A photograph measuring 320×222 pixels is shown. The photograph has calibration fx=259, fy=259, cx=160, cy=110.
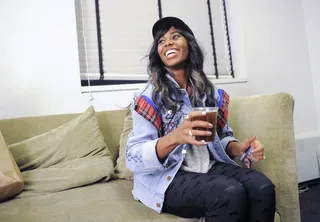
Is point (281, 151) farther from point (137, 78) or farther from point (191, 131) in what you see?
point (137, 78)

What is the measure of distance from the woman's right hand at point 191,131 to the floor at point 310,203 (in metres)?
1.25

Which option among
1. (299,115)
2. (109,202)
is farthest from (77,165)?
(299,115)

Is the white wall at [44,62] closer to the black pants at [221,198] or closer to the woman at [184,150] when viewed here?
the woman at [184,150]

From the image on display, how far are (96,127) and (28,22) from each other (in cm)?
91

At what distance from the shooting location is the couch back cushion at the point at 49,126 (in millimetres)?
1413

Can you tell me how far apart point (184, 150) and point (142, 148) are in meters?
0.16

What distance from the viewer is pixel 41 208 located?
99cm

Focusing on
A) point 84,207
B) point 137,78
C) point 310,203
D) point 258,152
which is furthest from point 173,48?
point 310,203

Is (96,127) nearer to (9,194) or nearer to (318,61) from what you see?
(9,194)

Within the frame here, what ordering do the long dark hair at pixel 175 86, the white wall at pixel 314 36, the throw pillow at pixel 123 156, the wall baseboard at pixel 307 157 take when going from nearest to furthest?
the long dark hair at pixel 175 86
the throw pillow at pixel 123 156
the wall baseboard at pixel 307 157
the white wall at pixel 314 36

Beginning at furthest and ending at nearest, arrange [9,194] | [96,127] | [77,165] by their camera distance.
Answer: [96,127] < [77,165] < [9,194]

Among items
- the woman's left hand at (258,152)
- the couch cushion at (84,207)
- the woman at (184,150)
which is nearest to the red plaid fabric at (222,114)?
the woman at (184,150)

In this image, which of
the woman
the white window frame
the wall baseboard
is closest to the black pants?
the woman

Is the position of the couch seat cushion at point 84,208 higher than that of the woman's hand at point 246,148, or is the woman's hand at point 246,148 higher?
the woman's hand at point 246,148
